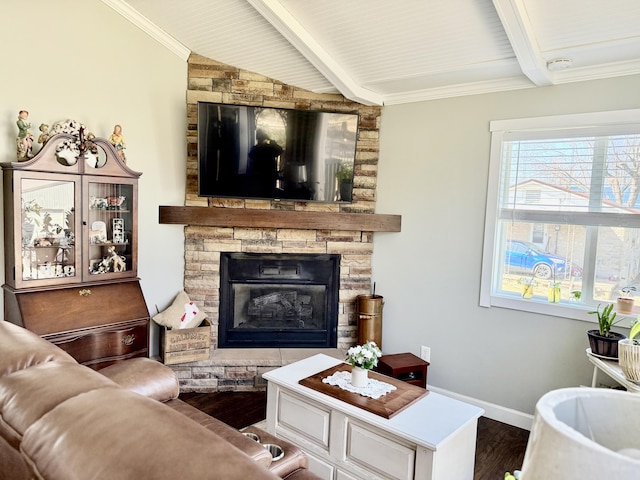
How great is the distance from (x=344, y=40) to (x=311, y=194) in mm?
1193

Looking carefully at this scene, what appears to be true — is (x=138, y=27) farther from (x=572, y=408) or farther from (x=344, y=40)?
(x=572, y=408)

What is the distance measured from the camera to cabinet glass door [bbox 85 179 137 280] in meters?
3.13

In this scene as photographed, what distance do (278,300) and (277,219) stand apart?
0.80 meters

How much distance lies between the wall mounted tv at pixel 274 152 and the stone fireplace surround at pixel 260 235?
20 cm

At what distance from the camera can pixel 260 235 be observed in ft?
12.7

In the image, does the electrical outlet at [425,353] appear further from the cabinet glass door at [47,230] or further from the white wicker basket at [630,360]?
the cabinet glass door at [47,230]

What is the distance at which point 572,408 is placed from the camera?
63 centimetres

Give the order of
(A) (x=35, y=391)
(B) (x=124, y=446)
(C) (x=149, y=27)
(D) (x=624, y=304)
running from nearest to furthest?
1. (B) (x=124, y=446)
2. (A) (x=35, y=391)
3. (D) (x=624, y=304)
4. (C) (x=149, y=27)

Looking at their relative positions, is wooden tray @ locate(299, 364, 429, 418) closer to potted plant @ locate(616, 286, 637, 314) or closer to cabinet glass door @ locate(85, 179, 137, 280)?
potted plant @ locate(616, 286, 637, 314)

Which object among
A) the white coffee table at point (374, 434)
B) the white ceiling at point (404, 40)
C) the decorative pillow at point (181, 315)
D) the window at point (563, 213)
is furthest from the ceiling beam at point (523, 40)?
the decorative pillow at point (181, 315)

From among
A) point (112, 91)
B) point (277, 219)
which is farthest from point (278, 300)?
point (112, 91)

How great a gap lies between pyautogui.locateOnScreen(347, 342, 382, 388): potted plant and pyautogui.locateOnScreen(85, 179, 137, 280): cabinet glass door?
1848 mm

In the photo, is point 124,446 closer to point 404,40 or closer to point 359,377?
point 359,377

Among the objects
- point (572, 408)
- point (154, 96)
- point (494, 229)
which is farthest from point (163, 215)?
point (572, 408)
